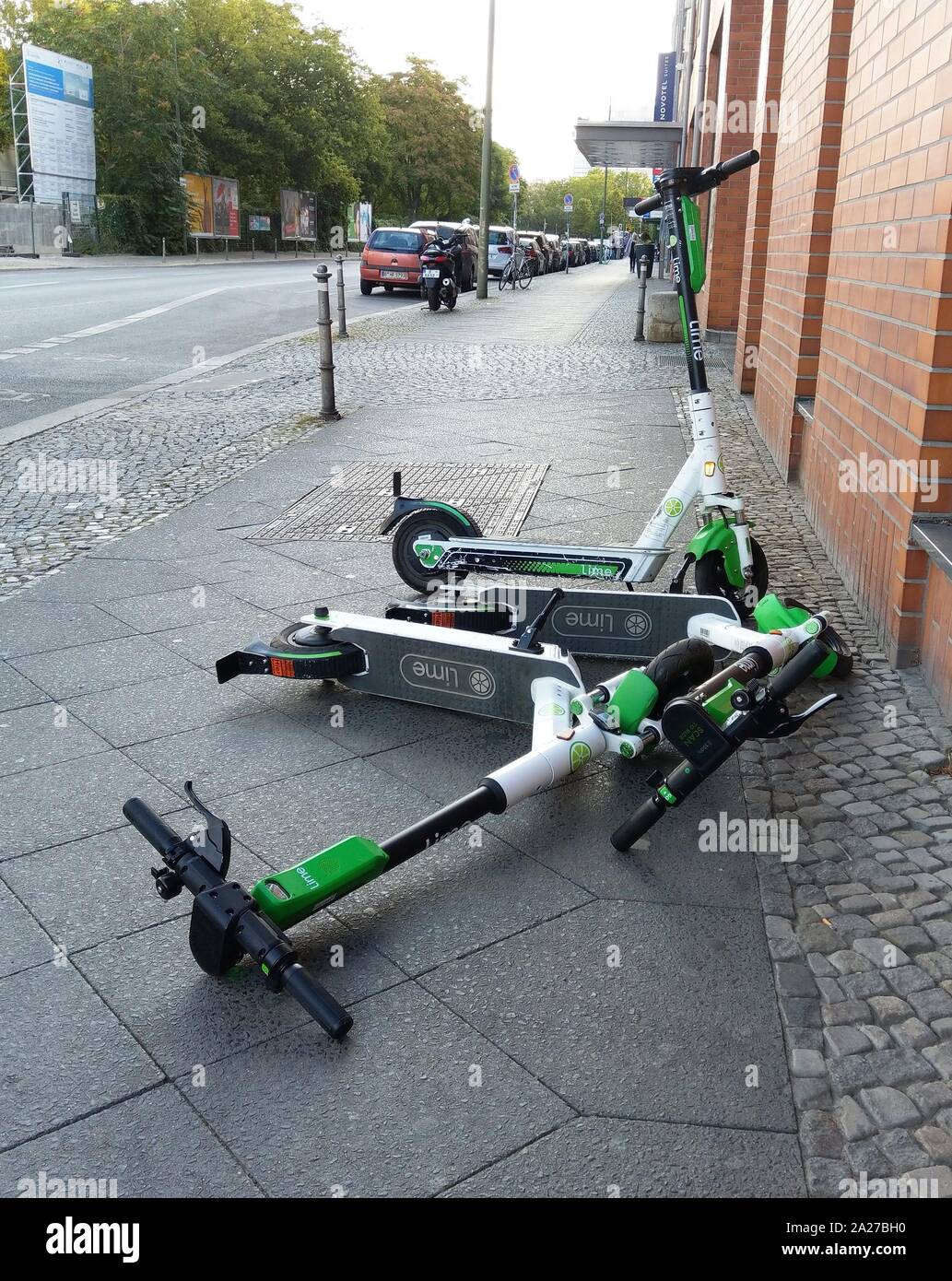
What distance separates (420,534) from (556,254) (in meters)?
46.0

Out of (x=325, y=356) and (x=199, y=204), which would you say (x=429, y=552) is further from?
(x=199, y=204)

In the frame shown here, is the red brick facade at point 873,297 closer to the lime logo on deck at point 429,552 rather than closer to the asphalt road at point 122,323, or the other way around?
the lime logo on deck at point 429,552

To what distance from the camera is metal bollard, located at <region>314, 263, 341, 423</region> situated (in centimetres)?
1015

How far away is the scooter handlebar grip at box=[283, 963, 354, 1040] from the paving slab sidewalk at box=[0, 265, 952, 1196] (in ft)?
0.26

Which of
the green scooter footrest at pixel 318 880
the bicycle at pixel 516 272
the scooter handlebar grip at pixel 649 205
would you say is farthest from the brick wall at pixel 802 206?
the bicycle at pixel 516 272

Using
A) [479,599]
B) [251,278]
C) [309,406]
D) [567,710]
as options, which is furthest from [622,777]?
[251,278]

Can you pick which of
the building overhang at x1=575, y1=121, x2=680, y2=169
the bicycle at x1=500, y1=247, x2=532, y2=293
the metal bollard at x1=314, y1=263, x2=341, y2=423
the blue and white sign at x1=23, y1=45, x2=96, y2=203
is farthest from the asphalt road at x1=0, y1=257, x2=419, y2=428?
the blue and white sign at x1=23, y1=45, x2=96, y2=203

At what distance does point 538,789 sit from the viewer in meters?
3.12

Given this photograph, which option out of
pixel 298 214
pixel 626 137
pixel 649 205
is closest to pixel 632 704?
pixel 649 205

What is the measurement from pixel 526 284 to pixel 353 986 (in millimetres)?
33416

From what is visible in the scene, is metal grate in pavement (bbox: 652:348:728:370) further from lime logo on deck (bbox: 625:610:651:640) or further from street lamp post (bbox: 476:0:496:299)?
street lamp post (bbox: 476:0:496:299)

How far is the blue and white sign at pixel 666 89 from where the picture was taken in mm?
38781

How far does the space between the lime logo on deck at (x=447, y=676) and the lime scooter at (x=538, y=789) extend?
25 cm

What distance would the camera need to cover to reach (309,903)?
2.60 meters
